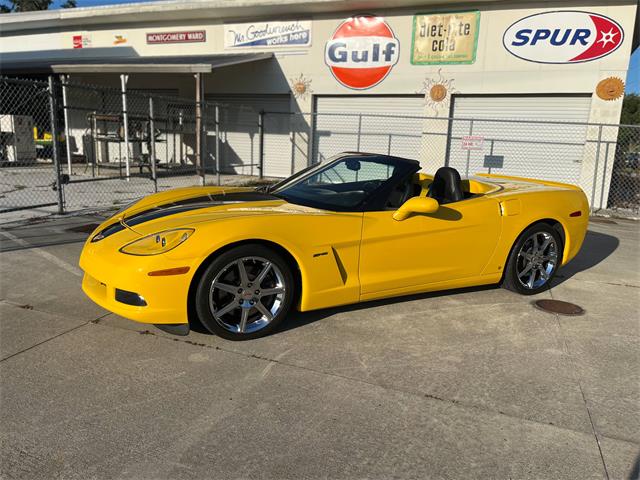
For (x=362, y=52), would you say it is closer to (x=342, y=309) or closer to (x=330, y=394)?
(x=342, y=309)

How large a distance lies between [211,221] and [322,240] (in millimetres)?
817

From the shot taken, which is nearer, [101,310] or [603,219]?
[101,310]

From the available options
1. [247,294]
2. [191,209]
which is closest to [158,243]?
[191,209]

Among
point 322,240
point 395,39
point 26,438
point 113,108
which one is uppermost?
point 395,39

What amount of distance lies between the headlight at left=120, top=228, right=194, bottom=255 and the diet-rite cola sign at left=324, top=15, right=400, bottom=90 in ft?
39.9

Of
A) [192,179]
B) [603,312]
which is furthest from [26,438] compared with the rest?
[192,179]

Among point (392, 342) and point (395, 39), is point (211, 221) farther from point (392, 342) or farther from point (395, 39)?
point (395, 39)

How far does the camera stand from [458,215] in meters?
4.10

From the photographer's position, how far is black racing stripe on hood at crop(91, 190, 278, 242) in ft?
12.3

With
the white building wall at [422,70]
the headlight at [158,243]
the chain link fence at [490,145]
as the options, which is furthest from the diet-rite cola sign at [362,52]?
the headlight at [158,243]

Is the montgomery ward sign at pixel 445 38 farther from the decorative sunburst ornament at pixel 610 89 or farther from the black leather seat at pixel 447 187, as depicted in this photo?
the black leather seat at pixel 447 187

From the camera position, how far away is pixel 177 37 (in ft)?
54.0

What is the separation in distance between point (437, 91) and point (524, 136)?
2.70m

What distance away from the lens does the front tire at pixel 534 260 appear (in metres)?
4.55
